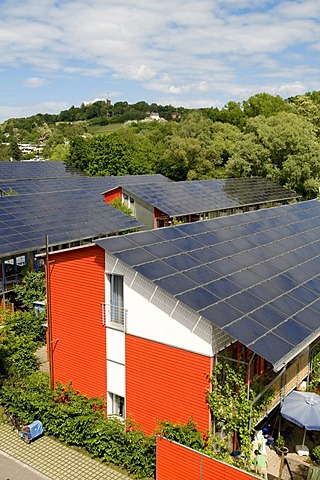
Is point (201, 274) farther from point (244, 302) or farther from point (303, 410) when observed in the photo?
point (303, 410)

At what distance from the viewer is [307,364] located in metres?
16.9

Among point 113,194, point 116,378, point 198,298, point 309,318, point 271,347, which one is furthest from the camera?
point 113,194

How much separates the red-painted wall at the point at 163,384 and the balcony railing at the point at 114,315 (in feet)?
1.79

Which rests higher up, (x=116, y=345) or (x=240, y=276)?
(x=240, y=276)

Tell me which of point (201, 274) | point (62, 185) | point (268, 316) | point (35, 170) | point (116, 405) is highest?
point (35, 170)

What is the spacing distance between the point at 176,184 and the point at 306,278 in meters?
29.8

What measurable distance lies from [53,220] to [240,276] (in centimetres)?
1865

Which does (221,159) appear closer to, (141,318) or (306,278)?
(306,278)

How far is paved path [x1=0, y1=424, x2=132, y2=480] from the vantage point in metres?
13.2

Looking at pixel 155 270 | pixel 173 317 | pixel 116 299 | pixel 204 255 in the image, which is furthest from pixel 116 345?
pixel 204 255

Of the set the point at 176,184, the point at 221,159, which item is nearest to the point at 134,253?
the point at 176,184

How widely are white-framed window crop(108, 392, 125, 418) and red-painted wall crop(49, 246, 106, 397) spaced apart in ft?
1.15

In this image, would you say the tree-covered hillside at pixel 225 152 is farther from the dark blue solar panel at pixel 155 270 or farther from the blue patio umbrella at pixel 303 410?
the dark blue solar panel at pixel 155 270

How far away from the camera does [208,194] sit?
1810 inches
